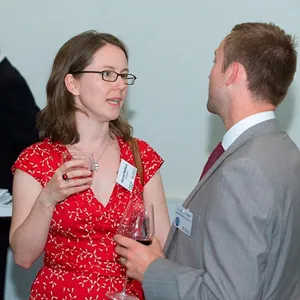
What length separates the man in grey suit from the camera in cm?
184

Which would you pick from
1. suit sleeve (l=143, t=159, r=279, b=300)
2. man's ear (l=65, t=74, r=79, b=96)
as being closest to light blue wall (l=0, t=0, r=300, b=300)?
man's ear (l=65, t=74, r=79, b=96)

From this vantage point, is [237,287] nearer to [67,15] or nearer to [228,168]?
[228,168]

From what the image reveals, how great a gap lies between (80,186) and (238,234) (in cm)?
72

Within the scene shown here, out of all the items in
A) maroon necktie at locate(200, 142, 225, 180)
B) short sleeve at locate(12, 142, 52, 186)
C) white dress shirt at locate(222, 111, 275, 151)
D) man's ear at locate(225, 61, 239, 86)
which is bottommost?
short sleeve at locate(12, 142, 52, 186)

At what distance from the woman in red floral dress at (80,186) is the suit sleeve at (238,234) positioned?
0.61 meters

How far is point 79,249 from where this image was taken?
2.52 m

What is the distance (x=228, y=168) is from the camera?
1.88 meters

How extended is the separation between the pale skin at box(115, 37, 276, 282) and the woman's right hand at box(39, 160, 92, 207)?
0.25 meters

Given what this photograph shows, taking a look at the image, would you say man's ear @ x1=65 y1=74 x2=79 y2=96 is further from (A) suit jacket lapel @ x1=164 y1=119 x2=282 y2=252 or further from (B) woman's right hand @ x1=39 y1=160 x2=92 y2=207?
(A) suit jacket lapel @ x1=164 y1=119 x2=282 y2=252

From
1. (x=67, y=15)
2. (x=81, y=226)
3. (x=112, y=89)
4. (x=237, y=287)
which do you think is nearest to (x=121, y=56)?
(x=112, y=89)

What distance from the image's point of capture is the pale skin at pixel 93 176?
2.46 meters

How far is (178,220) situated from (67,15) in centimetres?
233

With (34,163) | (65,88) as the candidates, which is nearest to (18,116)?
(65,88)

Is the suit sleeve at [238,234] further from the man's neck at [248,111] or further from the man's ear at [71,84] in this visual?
the man's ear at [71,84]
